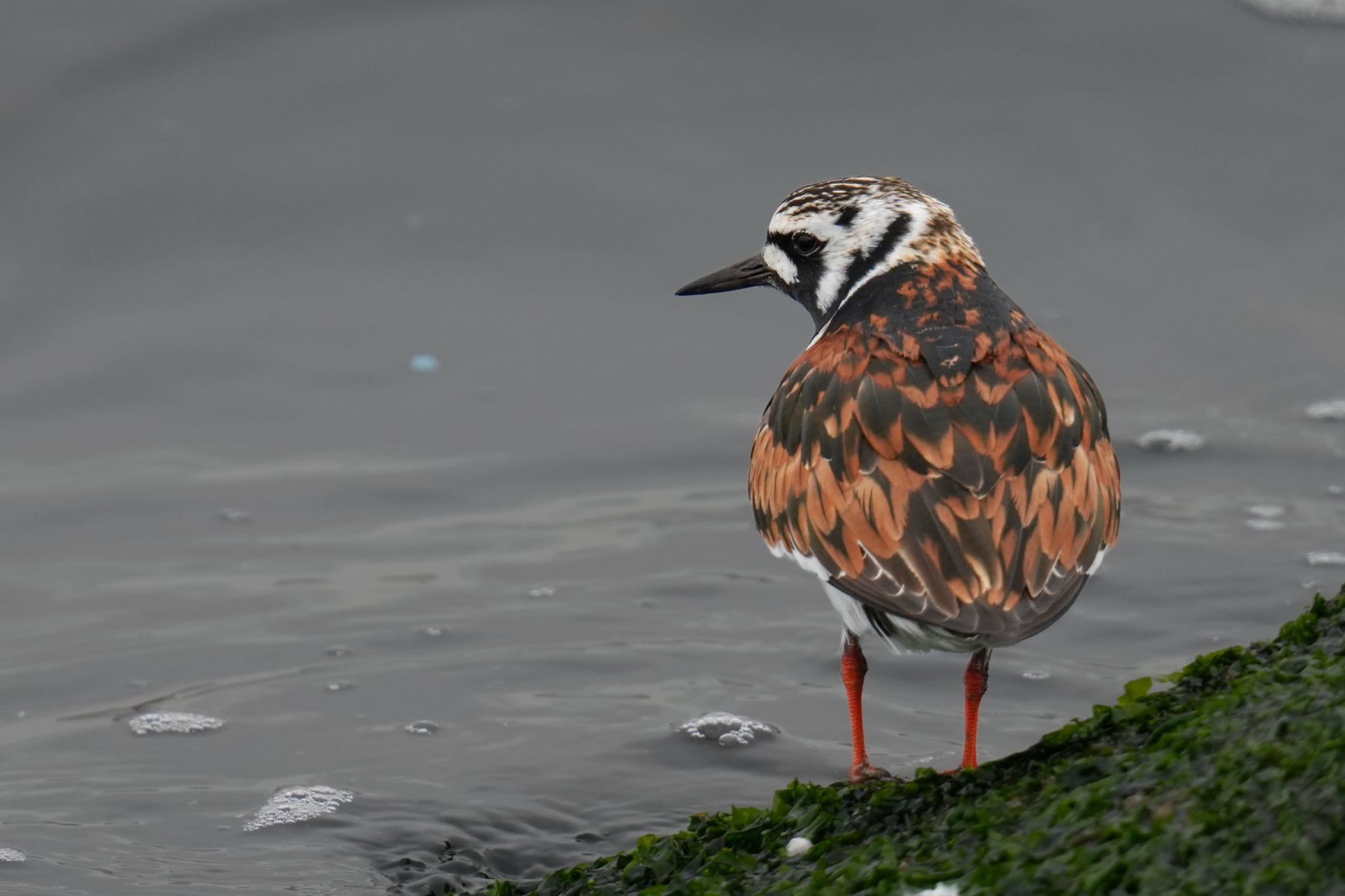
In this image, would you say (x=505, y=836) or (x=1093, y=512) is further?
(x=505, y=836)

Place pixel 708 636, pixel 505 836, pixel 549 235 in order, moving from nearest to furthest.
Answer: pixel 505 836 → pixel 708 636 → pixel 549 235

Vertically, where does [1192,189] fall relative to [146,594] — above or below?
above

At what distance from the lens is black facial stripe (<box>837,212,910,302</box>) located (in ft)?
16.3

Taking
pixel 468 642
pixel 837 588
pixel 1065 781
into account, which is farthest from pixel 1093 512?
pixel 468 642

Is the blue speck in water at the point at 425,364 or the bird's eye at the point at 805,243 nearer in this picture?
the bird's eye at the point at 805,243

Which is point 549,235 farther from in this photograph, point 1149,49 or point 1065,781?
point 1065,781

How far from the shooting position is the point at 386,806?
5227 mm

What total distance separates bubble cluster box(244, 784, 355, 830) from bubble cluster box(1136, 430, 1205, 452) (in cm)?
417

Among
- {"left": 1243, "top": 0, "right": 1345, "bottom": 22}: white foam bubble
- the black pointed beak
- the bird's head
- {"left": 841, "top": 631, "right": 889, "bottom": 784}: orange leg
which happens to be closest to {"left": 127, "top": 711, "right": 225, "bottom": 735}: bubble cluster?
the black pointed beak

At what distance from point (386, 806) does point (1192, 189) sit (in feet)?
19.8

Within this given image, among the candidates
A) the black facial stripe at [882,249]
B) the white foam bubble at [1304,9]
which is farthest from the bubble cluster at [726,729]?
the white foam bubble at [1304,9]

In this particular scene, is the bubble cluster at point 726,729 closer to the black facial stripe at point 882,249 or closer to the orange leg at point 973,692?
the orange leg at point 973,692

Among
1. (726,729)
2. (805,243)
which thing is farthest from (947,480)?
(726,729)

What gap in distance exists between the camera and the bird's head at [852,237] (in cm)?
495
